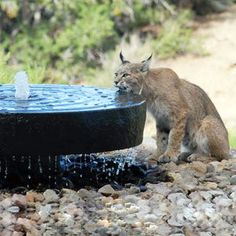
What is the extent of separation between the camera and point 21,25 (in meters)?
19.2

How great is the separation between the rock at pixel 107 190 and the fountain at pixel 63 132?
0.31 m

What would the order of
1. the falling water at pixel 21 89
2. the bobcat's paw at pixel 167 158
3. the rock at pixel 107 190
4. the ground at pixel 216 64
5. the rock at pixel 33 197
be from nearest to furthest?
the rock at pixel 33 197, the rock at pixel 107 190, the falling water at pixel 21 89, the bobcat's paw at pixel 167 158, the ground at pixel 216 64

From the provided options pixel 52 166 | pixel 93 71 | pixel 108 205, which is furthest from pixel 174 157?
pixel 93 71

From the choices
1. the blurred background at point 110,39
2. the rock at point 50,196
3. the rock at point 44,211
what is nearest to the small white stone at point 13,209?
the rock at point 44,211

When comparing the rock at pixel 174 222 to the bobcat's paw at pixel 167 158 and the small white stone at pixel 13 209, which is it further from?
the bobcat's paw at pixel 167 158

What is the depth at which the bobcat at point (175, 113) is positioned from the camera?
833 cm

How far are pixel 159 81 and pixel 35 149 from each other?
212 centimetres

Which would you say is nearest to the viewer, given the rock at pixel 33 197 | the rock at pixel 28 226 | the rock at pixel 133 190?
the rock at pixel 28 226

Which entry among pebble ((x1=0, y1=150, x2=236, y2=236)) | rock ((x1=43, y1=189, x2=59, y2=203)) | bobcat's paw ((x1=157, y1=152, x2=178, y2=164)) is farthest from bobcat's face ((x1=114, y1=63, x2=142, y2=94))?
rock ((x1=43, y1=189, x2=59, y2=203))

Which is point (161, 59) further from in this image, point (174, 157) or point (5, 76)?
point (174, 157)

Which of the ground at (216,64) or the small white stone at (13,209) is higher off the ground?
the small white stone at (13,209)

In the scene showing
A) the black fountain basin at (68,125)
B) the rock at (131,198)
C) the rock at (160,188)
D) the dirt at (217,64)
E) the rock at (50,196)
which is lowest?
the dirt at (217,64)

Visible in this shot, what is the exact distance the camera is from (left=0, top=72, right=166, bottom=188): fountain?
6.73 metres

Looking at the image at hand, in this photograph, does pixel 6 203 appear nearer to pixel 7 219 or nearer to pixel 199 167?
pixel 7 219
